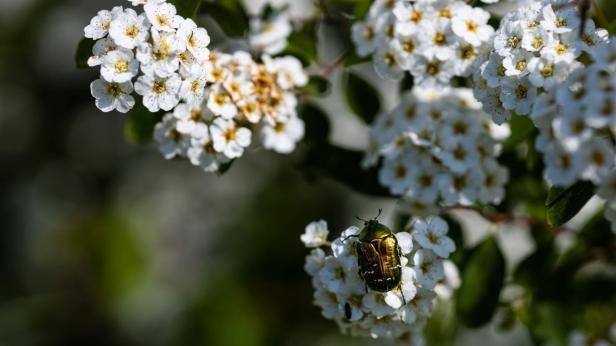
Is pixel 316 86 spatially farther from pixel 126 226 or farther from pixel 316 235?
pixel 126 226

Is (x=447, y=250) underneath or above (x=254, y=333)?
above

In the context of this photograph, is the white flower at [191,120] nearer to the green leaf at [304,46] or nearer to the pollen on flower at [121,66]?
the pollen on flower at [121,66]

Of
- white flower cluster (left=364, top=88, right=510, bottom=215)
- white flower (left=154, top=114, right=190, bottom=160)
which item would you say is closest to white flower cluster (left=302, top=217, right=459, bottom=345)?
white flower cluster (left=364, top=88, right=510, bottom=215)

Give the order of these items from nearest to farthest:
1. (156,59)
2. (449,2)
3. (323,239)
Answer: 1. (156,59)
2. (323,239)
3. (449,2)

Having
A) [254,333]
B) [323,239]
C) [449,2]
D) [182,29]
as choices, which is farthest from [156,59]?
[254,333]

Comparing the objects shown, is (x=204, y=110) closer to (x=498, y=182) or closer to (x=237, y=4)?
(x=237, y=4)

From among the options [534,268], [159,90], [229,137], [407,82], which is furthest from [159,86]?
[534,268]
